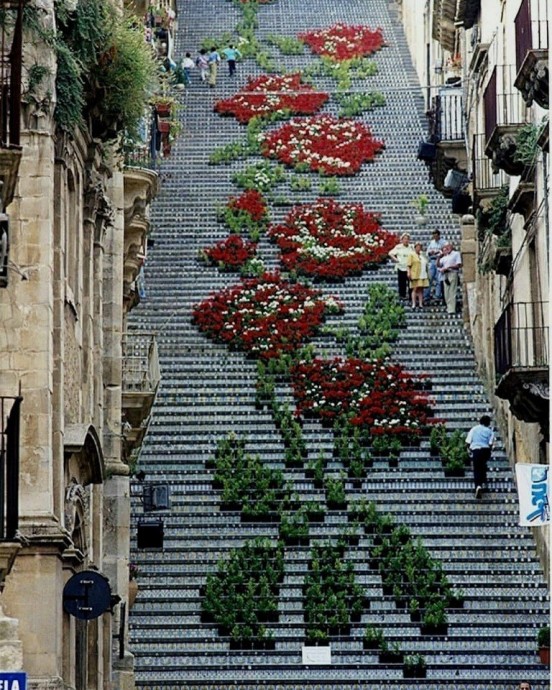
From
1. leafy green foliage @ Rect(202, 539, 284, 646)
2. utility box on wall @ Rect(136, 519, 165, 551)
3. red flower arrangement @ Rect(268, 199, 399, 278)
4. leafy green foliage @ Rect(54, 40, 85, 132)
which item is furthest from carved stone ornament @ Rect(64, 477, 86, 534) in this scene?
red flower arrangement @ Rect(268, 199, 399, 278)

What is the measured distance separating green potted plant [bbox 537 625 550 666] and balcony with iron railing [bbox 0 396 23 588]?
45.4 feet

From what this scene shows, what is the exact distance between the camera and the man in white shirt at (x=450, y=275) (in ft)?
151

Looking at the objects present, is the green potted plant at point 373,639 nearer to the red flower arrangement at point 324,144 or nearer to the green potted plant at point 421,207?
the green potted plant at point 421,207

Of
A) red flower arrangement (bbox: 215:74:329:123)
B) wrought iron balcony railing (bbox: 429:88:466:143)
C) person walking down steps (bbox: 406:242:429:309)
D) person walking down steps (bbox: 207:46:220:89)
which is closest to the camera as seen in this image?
person walking down steps (bbox: 406:242:429:309)

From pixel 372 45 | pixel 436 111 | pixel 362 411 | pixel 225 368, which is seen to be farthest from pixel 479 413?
pixel 372 45

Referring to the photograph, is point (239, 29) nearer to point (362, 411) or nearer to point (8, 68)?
point (362, 411)

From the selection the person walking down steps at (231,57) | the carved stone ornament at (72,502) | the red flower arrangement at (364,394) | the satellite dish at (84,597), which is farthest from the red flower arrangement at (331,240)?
the satellite dish at (84,597)

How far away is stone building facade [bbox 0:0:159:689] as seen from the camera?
22.2 metres

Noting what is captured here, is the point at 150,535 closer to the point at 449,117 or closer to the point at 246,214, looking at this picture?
the point at 449,117

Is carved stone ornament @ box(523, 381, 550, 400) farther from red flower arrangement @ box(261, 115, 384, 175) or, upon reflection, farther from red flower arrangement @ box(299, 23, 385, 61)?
red flower arrangement @ box(299, 23, 385, 61)

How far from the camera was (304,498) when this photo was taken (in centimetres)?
3831

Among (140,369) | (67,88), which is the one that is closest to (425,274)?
(140,369)

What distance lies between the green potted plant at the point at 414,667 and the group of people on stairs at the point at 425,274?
13.5 meters

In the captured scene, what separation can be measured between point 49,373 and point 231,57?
38.5 metres
